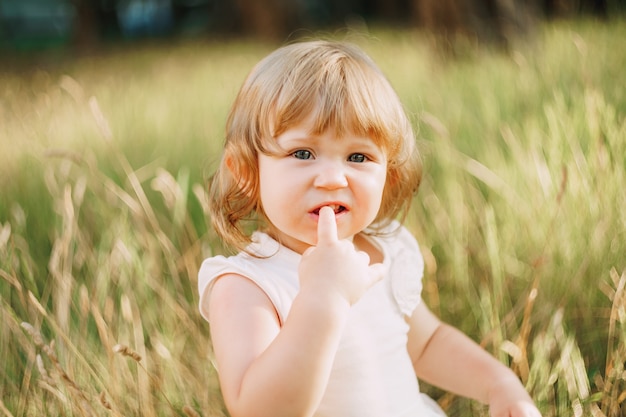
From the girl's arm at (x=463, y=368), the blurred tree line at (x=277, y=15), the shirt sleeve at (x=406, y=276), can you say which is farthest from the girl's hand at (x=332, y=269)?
the blurred tree line at (x=277, y=15)

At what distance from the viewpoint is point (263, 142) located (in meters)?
1.23

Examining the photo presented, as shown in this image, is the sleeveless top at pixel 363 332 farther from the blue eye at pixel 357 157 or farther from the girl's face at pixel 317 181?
the blue eye at pixel 357 157

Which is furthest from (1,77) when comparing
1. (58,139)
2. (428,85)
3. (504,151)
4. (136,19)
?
(136,19)

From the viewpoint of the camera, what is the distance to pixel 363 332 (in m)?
1.28

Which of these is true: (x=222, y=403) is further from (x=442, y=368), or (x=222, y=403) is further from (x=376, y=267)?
(x=376, y=267)

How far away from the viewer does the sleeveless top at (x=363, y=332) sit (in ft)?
4.01

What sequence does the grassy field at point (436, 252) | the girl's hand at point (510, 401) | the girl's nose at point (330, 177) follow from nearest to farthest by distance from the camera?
the girl's nose at point (330, 177)
the girl's hand at point (510, 401)
the grassy field at point (436, 252)

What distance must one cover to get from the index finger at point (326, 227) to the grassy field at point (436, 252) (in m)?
0.34

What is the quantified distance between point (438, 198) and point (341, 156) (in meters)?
1.10

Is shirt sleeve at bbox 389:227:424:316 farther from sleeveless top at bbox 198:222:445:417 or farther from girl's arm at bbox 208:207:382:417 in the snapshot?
girl's arm at bbox 208:207:382:417

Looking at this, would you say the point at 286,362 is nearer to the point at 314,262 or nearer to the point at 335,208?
the point at 314,262

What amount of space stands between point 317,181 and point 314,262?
0.13 metres

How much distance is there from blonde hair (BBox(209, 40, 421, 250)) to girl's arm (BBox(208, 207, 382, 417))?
16 cm

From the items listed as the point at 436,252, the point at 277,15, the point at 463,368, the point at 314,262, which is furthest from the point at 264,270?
the point at 277,15
